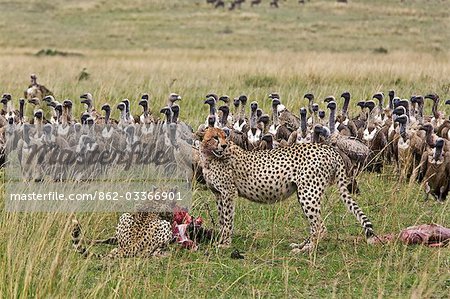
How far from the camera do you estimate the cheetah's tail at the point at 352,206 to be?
7.38 m

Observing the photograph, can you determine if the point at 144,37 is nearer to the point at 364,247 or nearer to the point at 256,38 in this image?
the point at 256,38

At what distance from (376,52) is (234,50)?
5.34 meters

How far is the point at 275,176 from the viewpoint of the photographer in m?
7.54

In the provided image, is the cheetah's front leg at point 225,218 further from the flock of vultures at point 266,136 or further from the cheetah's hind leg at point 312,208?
the flock of vultures at point 266,136

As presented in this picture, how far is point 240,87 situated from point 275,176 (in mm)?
11760

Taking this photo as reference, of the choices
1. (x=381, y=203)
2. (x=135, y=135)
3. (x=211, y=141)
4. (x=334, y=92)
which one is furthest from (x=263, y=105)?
(x=211, y=141)

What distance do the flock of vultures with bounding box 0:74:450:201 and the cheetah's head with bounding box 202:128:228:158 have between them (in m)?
1.70

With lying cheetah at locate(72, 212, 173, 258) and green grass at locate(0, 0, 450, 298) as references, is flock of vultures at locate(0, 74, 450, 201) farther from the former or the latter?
lying cheetah at locate(72, 212, 173, 258)

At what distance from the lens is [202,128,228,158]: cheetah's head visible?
7734mm

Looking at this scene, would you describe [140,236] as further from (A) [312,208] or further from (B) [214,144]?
(A) [312,208]

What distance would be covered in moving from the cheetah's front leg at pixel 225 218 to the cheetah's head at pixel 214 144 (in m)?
0.36

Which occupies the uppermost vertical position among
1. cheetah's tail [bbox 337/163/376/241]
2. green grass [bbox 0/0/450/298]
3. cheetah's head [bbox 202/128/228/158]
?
cheetah's head [bbox 202/128/228/158]

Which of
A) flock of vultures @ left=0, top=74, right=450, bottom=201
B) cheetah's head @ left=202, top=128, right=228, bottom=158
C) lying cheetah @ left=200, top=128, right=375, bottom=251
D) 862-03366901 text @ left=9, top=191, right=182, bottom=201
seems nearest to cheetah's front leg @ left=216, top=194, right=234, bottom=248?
lying cheetah @ left=200, top=128, right=375, bottom=251

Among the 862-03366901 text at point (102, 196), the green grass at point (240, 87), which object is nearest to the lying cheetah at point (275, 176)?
the green grass at point (240, 87)
